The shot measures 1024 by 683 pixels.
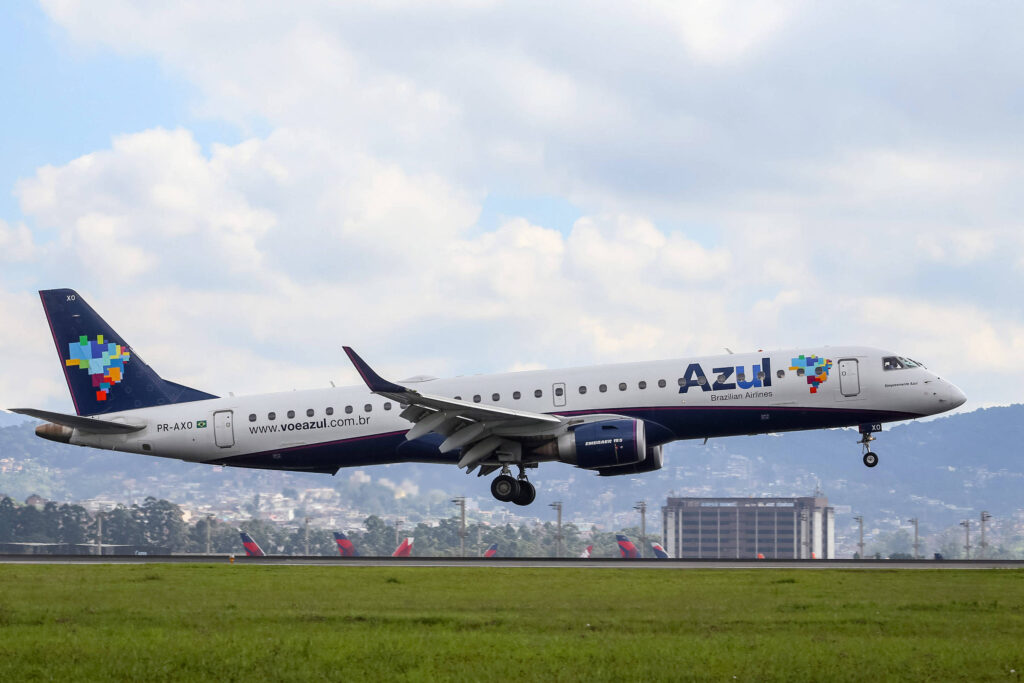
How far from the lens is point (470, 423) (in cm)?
4128

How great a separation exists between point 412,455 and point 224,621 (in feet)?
76.1

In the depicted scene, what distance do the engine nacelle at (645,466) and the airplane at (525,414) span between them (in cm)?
10

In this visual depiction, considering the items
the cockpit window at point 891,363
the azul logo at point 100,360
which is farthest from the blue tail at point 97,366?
the cockpit window at point 891,363

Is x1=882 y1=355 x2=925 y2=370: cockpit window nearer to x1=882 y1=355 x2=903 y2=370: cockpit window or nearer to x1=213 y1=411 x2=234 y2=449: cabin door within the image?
x1=882 y1=355 x2=903 y2=370: cockpit window

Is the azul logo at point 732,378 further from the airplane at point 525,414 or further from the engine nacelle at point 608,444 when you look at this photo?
the engine nacelle at point 608,444

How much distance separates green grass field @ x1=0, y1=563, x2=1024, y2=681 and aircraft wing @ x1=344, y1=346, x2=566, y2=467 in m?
8.92

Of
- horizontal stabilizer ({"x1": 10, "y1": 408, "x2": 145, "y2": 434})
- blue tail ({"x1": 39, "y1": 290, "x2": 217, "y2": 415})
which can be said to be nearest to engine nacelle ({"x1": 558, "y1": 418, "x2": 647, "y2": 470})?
blue tail ({"x1": 39, "y1": 290, "x2": 217, "y2": 415})

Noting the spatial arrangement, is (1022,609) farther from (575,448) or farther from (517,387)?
(517,387)

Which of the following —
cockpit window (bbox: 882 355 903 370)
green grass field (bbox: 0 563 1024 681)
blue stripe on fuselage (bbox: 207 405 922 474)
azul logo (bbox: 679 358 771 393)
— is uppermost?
cockpit window (bbox: 882 355 903 370)

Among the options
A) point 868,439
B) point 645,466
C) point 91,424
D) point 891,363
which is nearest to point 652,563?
point 645,466

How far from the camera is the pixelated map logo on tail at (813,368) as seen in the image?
39.8 m

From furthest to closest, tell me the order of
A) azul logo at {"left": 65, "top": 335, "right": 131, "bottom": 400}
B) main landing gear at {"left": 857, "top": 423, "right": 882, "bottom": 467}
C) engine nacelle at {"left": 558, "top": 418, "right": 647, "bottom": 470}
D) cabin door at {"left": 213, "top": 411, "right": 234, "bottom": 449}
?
azul logo at {"left": 65, "top": 335, "right": 131, "bottom": 400} → cabin door at {"left": 213, "top": 411, "right": 234, "bottom": 449} → main landing gear at {"left": 857, "top": 423, "right": 882, "bottom": 467} → engine nacelle at {"left": 558, "top": 418, "right": 647, "bottom": 470}

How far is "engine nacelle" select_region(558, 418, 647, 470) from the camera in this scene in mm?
39594

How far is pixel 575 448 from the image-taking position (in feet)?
132
